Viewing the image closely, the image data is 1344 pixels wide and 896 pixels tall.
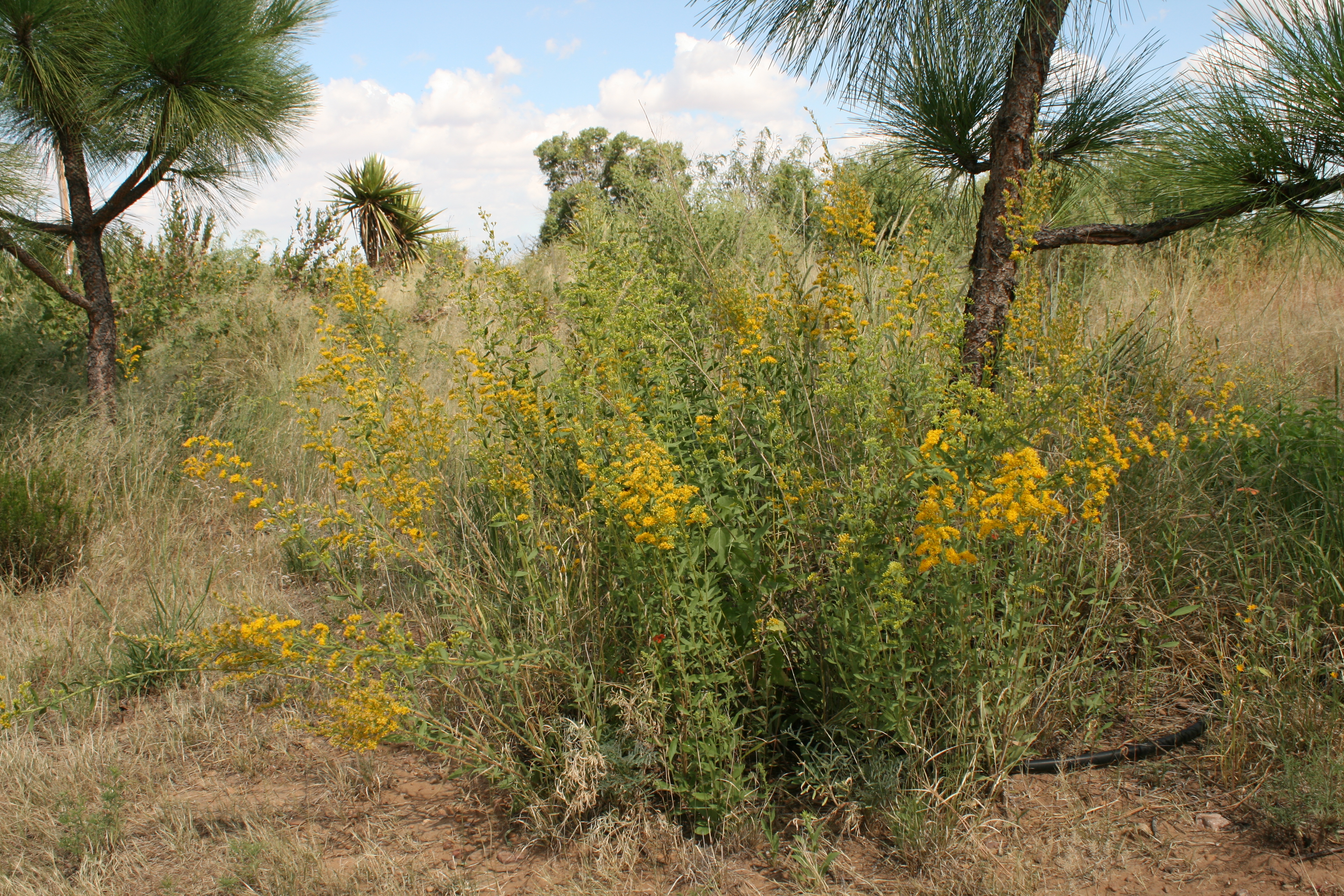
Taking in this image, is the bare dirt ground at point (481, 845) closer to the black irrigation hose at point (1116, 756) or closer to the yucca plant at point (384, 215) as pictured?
the black irrigation hose at point (1116, 756)

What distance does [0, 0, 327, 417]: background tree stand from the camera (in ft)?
13.0

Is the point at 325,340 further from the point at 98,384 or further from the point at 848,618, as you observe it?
the point at 98,384

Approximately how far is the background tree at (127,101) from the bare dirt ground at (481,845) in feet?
10.4

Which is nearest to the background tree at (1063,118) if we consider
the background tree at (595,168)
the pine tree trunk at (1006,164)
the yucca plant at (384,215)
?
the pine tree trunk at (1006,164)

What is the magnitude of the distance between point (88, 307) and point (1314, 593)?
5874 millimetres

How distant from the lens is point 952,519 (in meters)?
1.84

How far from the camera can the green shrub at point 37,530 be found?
3.49 m

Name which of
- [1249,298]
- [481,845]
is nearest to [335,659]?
[481,845]

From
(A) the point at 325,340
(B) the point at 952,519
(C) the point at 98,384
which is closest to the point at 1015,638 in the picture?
(B) the point at 952,519

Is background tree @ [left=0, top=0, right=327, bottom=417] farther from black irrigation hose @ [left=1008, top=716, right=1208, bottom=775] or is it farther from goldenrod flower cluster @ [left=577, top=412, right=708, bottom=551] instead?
black irrigation hose @ [left=1008, top=716, right=1208, bottom=775]

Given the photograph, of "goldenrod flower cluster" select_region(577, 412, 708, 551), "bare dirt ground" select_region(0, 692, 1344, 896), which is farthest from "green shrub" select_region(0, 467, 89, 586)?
"goldenrod flower cluster" select_region(577, 412, 708, 551)

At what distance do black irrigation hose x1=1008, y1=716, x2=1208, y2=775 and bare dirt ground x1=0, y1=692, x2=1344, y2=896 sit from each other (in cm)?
3

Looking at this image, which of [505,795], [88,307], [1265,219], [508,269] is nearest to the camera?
[505,795]

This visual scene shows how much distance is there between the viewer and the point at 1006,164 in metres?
2.94
